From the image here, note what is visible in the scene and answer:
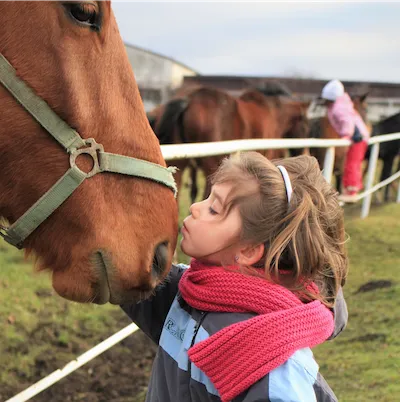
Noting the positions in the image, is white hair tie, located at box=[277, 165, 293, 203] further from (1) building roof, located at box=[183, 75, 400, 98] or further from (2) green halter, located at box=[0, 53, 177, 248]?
(1) building roof, located at box=[183, 75, 400, 98]

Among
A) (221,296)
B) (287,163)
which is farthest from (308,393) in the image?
(287,163)

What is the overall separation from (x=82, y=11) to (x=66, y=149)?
1.06 feet

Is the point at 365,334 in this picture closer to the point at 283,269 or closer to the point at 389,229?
the point at 283,269

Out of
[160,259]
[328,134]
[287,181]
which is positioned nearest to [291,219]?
[287,181]

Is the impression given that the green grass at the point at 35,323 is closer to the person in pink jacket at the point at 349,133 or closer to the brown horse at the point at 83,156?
the brown horse at the point at 83,156

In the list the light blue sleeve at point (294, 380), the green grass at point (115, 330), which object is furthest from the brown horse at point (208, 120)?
the light blue sleeve at point (294, 380)

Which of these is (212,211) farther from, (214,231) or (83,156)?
(83,156)

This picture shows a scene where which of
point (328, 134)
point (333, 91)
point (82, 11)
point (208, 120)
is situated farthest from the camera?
point (328, 134)

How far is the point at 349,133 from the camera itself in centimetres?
526

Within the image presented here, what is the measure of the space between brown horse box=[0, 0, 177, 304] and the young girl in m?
0.13

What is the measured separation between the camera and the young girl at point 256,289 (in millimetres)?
1007

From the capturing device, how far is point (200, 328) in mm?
1148

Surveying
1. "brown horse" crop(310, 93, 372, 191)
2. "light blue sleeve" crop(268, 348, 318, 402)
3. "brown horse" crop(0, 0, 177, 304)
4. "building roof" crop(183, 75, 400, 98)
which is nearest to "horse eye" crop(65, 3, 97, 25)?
"brown horse" crop(0, 0, 177, 304)

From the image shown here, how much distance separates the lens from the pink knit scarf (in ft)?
3.27
